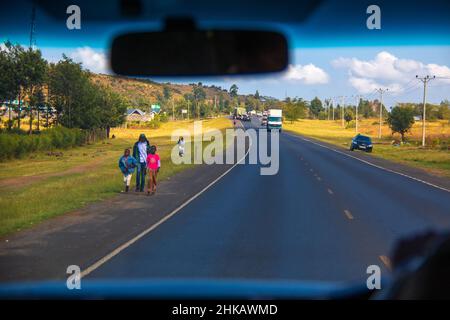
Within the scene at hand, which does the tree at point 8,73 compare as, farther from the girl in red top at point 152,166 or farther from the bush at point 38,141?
the girl in red top at point 152,166

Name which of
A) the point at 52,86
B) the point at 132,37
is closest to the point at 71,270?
the point at 132,37

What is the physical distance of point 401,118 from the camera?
80.6m

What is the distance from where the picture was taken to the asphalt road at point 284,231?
31.9 feet

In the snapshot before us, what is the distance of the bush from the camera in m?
45.9

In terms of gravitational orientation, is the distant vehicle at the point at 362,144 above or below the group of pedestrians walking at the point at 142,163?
below

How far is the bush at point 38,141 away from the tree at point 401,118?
122 ft

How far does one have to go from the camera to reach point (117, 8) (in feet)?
24.1

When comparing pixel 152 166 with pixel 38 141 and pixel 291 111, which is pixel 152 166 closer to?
pixel 38 141

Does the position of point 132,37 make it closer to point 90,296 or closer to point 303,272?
point 90,296

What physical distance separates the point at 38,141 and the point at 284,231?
41.2 m

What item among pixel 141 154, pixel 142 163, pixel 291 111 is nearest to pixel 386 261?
pixel 142 163

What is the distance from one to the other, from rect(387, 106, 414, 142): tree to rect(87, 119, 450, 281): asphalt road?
2175 inches

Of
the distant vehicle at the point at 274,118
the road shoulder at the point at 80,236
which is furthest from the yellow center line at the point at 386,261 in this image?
the distant vehicle at the point at 274,118
